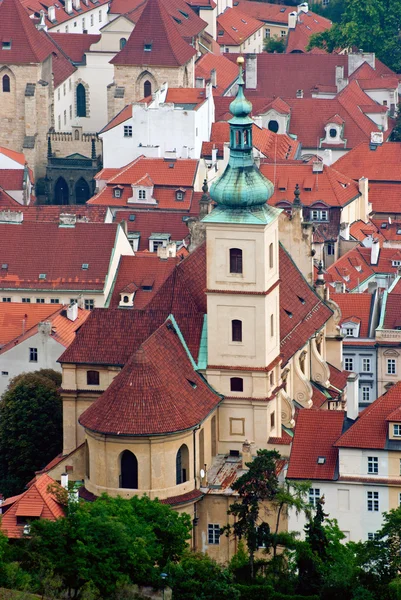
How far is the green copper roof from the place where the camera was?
13650 centimetres

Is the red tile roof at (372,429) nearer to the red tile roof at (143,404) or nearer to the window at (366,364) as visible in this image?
the red tile roof at (143,404)

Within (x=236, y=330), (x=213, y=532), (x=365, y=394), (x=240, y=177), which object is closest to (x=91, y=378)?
(x=236, y=330)

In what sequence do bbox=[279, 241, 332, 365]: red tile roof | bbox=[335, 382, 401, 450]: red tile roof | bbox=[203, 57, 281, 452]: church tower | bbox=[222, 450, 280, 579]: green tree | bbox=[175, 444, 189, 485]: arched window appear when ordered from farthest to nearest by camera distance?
1. bbox=[279, 241, 332, 365]: red tile roof
2. bbox=[203, 57, 281, 452]: church tower
3. bbox=[175, 444, 189, 485]: arched window
4. bbox=[335, 382, 401, 450]: red tile roof
5. bbox=[222, 450, 280, 579]: green tree

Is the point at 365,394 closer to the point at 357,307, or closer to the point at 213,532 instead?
the point at 357,307

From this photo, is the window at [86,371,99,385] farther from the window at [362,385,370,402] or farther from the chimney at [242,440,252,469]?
the window at [362,385,370,402]

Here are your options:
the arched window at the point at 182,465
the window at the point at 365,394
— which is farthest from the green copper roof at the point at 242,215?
the window at the point at 365,394

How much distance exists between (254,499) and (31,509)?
10029 mm

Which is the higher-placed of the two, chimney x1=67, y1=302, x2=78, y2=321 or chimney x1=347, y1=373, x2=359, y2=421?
chimney x1=67, y1=302, x2=78, y2=321

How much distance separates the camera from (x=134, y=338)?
14062cm

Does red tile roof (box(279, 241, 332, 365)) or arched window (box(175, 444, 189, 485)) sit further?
red tile roof (box(279, 241, 332, 365))

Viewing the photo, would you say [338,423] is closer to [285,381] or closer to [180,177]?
[285,381]

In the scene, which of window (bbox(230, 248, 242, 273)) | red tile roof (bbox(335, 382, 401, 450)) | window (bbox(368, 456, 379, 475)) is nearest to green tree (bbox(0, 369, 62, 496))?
window (bbox(230, 248, 242, 273))

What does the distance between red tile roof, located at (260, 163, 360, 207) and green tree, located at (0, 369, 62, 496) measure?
5109cm

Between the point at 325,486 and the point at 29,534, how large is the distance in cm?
1488
